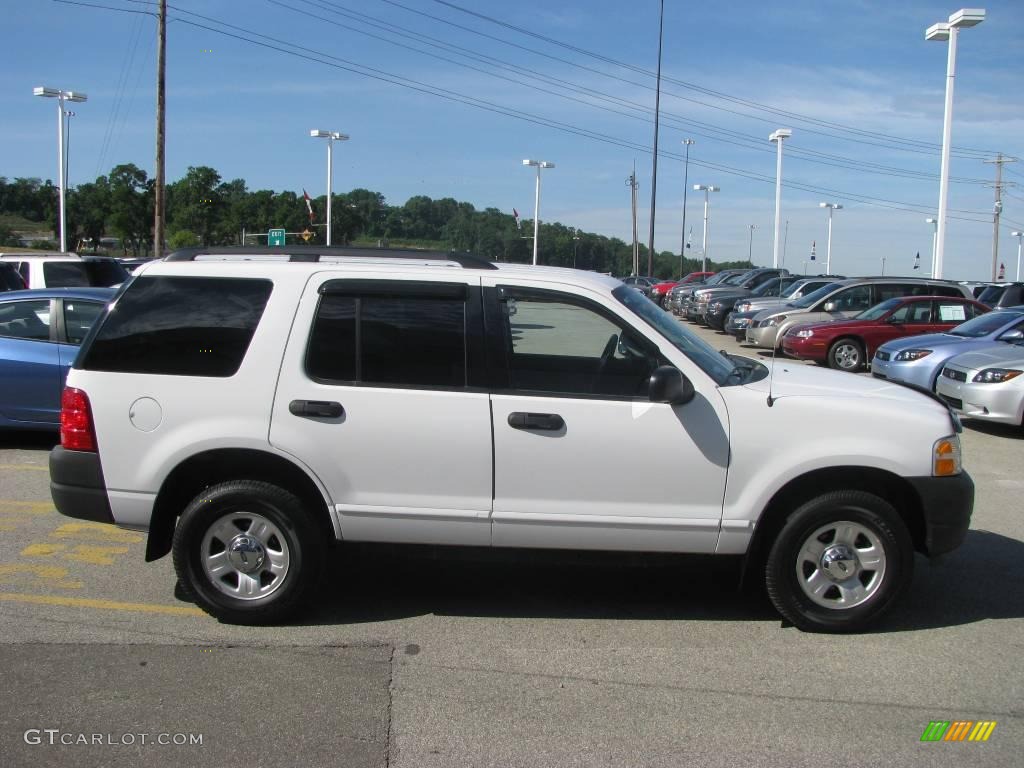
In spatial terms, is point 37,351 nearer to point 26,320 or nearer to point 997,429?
point 26,320

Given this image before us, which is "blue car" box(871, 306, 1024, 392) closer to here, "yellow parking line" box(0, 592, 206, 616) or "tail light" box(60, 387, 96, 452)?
"yellow parking line" box(0, 592, 206, 616)

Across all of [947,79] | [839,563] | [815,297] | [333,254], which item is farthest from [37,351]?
[947,79]

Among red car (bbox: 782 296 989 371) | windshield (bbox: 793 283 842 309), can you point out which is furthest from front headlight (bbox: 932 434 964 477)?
windshield (bbox: 793 283 842 309)

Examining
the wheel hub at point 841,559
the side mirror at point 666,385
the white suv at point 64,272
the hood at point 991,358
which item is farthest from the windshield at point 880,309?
the side mirror at point 666,385

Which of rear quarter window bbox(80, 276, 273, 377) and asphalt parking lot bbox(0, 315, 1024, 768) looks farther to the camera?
rear quarter window bbox(80, 276, 273, 377)

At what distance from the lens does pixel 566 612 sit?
529 centimetres

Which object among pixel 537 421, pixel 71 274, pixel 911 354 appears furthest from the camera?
pixel 71 274

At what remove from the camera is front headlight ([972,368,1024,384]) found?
10.7m

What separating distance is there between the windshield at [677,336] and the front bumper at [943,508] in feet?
3.60

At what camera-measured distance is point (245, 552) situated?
4.95 metres

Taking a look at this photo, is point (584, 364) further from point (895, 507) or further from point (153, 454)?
point (153, 454)

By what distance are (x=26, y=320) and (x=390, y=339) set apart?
6.29m

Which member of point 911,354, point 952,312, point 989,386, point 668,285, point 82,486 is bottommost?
point 82,486

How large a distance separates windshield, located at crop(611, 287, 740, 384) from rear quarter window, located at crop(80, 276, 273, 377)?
6.37ft
